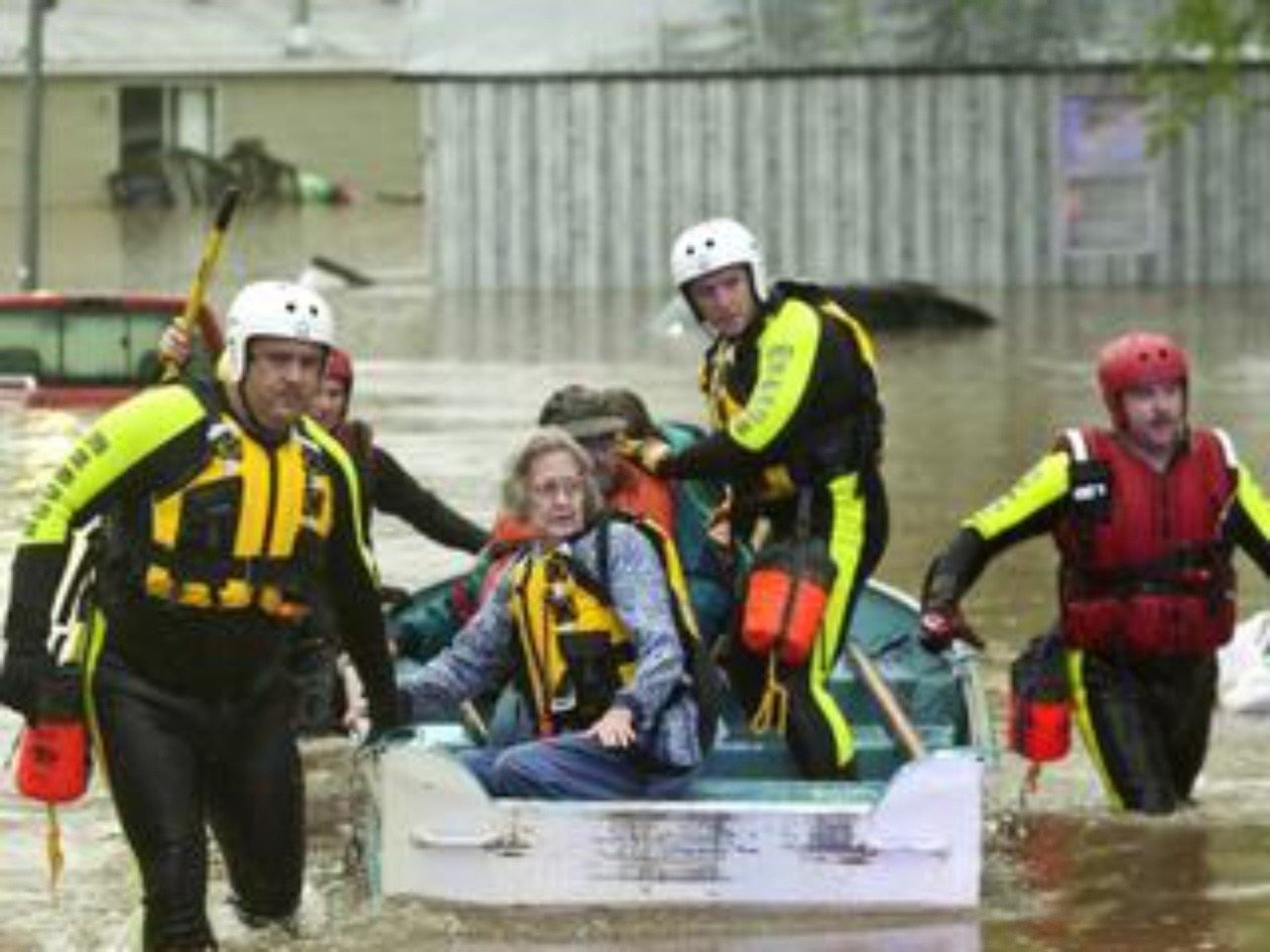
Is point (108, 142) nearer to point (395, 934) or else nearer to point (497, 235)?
point (497, 235)

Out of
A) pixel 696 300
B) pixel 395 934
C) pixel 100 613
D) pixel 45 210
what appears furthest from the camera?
pixel 45 210

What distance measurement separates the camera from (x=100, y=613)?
8.79 m

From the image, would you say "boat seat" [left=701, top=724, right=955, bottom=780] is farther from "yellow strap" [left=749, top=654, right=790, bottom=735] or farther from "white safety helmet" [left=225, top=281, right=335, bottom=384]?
"white safety helmet" [left=225, top=281, right=335, bottom=384]

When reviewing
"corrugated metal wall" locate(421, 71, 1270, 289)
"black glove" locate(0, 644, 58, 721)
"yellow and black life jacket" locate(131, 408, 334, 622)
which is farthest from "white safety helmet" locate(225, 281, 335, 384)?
"corrugated metal wall" locate(421, 71, 1270, 289)

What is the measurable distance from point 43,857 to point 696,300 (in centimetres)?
249

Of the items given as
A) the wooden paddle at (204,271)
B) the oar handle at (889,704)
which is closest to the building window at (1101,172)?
the oar handle at (889,704)

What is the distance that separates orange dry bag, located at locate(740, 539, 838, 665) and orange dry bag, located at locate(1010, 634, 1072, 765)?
88cm

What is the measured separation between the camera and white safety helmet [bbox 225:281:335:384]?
866 centimetres

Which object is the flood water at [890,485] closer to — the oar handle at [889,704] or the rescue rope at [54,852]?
the rescue rope at [54,852]

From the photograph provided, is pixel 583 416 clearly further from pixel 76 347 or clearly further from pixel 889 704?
pixel 76 347

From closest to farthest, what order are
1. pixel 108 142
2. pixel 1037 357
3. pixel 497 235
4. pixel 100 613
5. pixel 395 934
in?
pixel 100 613 → pixel 395 934 → pixel 1037 357 → pixel 497 235 → pixel 108 142

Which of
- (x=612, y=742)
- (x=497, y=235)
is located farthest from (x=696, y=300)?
(x=497, y=235)

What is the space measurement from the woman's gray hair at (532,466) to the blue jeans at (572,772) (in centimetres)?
59


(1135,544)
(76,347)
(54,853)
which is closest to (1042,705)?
(1135,544)
